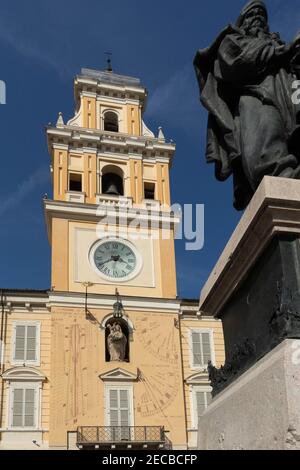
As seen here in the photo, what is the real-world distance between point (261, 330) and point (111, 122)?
83.0ft

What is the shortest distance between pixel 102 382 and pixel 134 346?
5.83ft

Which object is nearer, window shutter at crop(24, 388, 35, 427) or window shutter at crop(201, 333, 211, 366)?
window shutter at crop(24, 388, 35, 427)

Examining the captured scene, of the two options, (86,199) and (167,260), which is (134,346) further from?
(86,199)

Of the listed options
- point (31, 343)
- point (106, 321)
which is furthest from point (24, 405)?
point (106, 321)

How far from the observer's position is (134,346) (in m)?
21.6

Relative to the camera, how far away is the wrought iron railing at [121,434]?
19.7m

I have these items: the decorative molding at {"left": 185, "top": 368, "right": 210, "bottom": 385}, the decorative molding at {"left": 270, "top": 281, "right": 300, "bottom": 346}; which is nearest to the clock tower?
the decorative molding at {"left": 185, "top": 368, "right": 210, "bottom": 385}

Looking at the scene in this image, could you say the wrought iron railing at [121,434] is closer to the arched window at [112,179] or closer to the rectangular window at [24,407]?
the rectangular window at [24,407]

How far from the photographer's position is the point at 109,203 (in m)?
24.3

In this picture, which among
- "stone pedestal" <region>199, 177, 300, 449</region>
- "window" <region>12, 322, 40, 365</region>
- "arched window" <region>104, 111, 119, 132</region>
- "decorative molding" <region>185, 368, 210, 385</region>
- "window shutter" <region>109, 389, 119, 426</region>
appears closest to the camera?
"stone pedestal" <region>199, 177, 300, 449</region>

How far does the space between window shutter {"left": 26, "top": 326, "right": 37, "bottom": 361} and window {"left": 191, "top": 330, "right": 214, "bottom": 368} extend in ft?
19.3

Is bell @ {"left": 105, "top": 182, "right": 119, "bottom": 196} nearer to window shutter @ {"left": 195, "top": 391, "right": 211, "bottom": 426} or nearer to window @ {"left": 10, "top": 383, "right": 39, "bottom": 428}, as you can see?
window @ {"left": 10, "top": 383, "right": 39, "bottom": 428}

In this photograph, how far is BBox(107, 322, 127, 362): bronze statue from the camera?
70.1ft

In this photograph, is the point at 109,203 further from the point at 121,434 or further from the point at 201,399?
the point at 121,434
